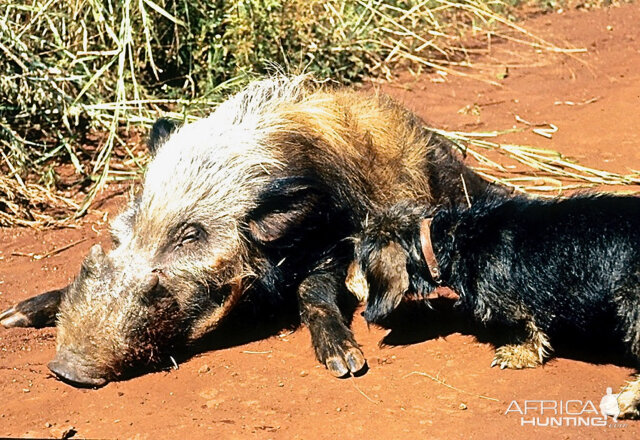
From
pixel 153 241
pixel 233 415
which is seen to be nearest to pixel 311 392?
pixel 233 415

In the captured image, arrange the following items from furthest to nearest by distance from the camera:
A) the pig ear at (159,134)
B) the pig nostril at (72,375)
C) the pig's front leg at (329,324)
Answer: the pig ear at (159,134) → the pig's front leg at (329,324) → the pig nostril at (72,375)

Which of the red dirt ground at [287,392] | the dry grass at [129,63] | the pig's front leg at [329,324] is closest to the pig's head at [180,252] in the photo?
the red dirt ground at [287,392]

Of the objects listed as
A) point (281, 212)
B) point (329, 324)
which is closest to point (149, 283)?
point (281, 212)

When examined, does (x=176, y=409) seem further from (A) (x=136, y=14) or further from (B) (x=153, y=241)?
(A) (x=136, y=14)

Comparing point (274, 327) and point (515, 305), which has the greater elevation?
point (515, 305)

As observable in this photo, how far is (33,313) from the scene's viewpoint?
16.7ft

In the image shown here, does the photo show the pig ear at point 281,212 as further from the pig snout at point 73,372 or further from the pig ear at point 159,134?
the pig snout at point 73,372

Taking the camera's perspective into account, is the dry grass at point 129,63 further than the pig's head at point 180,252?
Yes

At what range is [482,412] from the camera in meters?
4.02

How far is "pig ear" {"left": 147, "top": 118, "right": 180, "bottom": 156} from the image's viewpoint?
17.7 ft

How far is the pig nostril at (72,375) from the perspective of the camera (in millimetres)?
4375

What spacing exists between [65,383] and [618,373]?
242 centimetres

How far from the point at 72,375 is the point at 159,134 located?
157 cm

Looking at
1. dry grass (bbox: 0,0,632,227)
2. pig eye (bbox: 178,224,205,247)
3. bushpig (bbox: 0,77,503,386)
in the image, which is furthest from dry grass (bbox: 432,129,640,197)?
pig eye (bbox: 178,224,205,247)
